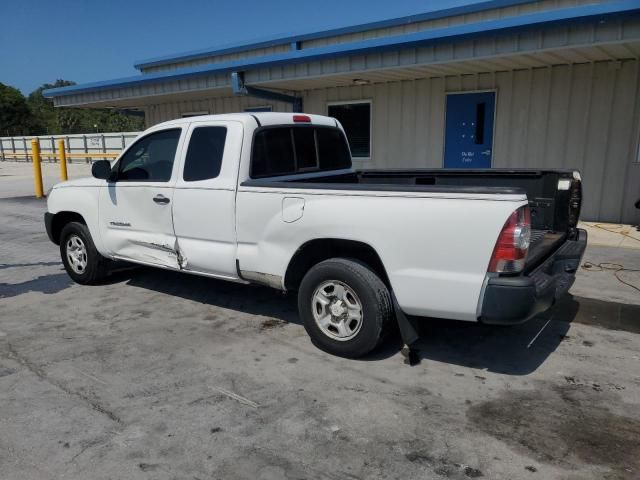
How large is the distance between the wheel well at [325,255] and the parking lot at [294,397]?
0.60 m

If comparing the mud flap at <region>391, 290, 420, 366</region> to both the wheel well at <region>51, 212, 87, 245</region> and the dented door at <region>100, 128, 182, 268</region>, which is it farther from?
the wheel well at <region>51, 212, 87, 245</region>

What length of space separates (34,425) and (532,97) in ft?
31.1

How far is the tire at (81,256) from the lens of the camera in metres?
6.01

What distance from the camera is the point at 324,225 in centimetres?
393

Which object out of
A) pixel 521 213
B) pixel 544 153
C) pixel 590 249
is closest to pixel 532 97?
pixel 544 153

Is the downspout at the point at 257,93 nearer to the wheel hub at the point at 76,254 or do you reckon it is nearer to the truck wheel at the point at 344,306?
the wheel hub at the point at 76,254

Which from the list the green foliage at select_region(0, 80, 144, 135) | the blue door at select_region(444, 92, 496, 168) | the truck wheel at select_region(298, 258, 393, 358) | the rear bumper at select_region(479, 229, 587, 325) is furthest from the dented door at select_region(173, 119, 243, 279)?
the green foliage at select_region(0, 80, 144, 135)

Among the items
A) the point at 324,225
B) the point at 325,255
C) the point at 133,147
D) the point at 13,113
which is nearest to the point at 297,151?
the point at 325,255

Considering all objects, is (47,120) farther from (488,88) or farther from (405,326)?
(405,326)

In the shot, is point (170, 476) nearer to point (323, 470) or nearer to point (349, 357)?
point (323, 470)

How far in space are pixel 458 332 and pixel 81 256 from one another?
4379 mm

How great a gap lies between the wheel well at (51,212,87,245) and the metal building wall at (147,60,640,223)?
23.9 ft

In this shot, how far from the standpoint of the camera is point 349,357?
13.4 ft

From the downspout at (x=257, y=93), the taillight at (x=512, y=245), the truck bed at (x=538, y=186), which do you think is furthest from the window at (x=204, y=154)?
the downspout at (x=257, y=93)
